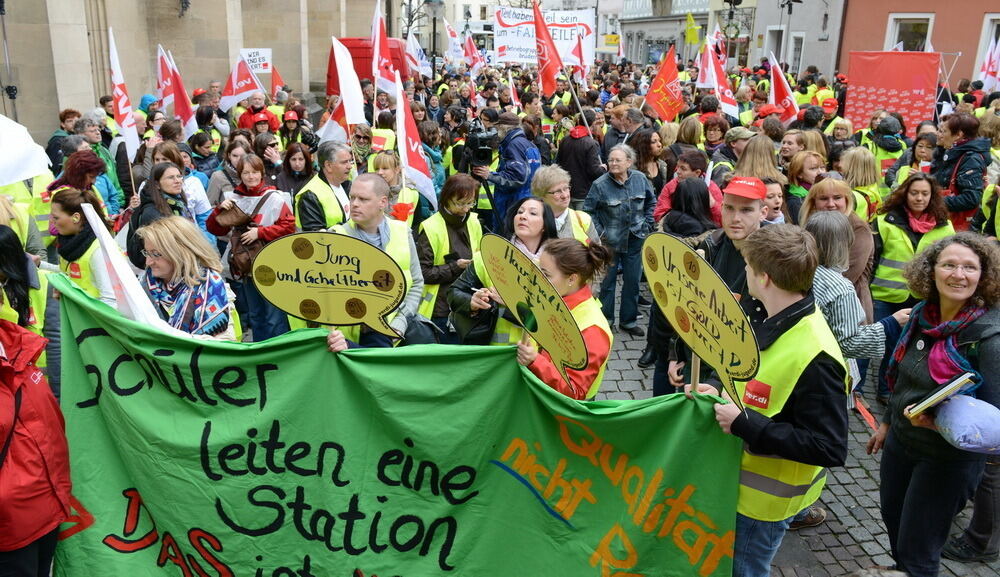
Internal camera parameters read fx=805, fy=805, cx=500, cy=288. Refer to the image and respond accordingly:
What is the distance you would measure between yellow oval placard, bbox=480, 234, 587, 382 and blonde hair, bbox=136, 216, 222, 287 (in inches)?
61.4

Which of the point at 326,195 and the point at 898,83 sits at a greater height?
the point at 898,83

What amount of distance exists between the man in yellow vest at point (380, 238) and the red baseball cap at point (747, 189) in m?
1.89

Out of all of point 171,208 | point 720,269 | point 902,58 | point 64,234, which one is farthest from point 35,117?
point 902,58

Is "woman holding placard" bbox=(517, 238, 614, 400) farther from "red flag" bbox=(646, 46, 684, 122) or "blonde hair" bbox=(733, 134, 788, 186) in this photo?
"red flag" bbox=(646, 46, 684, 122)

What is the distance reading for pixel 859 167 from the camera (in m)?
6.73

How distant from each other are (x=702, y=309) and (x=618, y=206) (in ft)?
15.4

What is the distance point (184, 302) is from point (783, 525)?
292cm

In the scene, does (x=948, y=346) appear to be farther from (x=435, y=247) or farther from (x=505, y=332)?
(x=435, y=247)

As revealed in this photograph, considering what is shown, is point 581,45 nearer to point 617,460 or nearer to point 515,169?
point 515,169

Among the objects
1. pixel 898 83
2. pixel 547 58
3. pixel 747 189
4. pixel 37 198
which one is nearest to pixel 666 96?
pixel 547 58

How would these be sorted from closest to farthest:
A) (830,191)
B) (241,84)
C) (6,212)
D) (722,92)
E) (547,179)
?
(6,212) < (830,191) < (547,179) < (241,84) < (722,92)

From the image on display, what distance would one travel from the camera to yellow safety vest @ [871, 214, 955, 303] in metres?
5.64

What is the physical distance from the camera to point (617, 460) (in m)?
3.02

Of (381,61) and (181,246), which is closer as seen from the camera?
(181,246)
